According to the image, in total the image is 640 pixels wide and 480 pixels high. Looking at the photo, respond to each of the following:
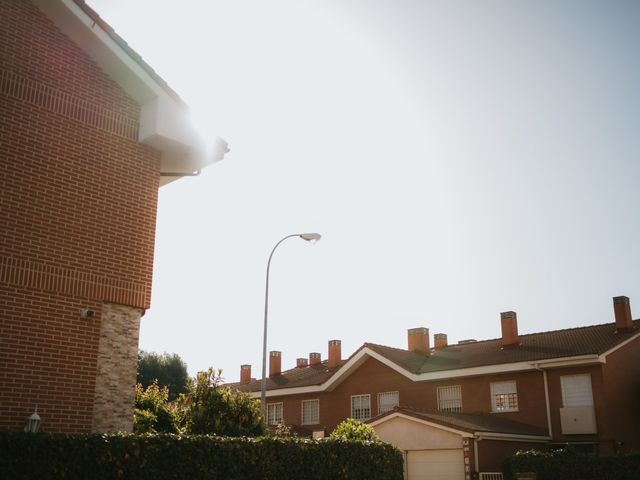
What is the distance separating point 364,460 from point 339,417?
22.5m

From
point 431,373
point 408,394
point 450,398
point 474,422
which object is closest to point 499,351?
point 450,398

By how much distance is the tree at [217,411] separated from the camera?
16031mm

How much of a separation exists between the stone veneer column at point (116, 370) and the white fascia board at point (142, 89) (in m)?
3.51

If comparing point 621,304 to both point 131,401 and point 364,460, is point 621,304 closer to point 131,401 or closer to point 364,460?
point 364,460

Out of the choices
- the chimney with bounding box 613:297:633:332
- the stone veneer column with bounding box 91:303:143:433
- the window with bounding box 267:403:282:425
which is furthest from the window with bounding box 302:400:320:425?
the stone veneer column with bounding box 91:303:143:433

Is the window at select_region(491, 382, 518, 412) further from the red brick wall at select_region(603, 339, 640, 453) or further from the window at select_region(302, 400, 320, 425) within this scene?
the window at select_region(302, 400, 320, 425)

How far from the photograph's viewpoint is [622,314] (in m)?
30.4

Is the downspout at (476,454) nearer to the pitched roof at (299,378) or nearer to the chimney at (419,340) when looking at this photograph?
the chimney at (419,340)

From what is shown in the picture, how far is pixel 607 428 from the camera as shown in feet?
87.4

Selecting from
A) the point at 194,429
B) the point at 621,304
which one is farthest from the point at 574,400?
the point at 194,429

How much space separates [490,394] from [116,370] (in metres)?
23.3

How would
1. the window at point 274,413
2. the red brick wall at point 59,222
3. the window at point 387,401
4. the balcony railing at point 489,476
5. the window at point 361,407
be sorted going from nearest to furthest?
the red brick wall at point 59,222 < the balcony railing at point 489,476 < the window at point 387,401 < the window at point 361,407 < the window at point 274,413

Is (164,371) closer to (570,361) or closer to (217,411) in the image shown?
(570,361)

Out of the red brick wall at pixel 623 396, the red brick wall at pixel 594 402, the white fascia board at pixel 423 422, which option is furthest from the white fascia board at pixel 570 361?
the white fascia board at pixel 423 422
